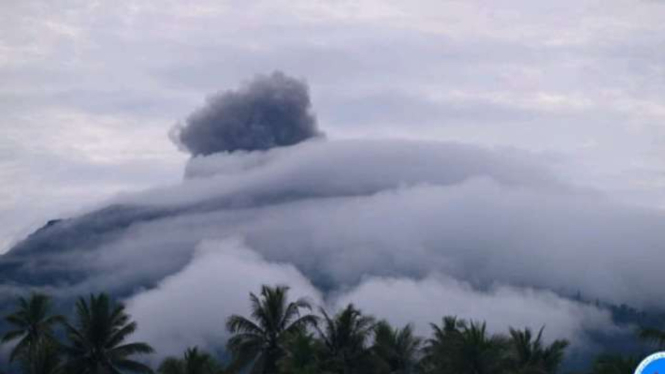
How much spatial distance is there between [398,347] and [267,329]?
11744 mm

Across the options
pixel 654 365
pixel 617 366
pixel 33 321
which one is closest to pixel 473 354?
pixel 617 366

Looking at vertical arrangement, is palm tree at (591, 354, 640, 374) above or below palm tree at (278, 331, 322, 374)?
below

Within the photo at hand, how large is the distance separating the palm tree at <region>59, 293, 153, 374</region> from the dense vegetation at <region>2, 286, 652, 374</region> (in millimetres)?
78

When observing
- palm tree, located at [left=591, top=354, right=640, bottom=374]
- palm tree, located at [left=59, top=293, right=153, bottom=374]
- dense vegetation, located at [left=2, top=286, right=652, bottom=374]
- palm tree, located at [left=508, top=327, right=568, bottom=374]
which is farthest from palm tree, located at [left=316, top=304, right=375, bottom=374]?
palm tree, located at [left=591, top=354, right=640, bottom=374]

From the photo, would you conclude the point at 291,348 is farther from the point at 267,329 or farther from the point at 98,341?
the point at 98,341

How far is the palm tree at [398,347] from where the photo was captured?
82.6 m

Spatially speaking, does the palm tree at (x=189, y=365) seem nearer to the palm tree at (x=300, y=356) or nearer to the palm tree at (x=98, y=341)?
the palm tree at (x=300, y=356)

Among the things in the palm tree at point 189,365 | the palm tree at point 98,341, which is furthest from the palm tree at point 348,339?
the palm tree at point 98,341

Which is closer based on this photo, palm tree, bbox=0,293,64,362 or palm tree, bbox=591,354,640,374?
palm tree, bbox=591,354,640,374

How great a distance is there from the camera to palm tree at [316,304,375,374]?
254 feet

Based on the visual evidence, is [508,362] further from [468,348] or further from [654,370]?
[654,370]

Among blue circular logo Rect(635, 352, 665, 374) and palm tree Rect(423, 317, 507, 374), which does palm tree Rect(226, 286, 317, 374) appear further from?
blue circular logo Rect(635, 352, 665, 374)

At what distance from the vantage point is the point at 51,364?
73.1 metres

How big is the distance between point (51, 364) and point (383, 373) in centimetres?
2453
